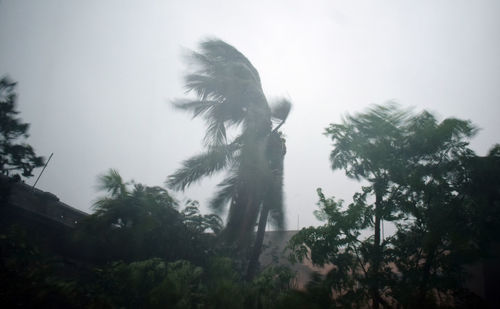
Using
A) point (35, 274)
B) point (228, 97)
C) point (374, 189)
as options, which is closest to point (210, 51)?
point (228, 97)

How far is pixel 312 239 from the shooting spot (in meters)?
4.64

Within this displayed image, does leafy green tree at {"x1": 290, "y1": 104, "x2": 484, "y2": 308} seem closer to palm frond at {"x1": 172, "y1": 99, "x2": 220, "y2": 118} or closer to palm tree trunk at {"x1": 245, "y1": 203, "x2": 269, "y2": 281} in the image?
palm tree trunk at {"x1": 245, "y1": 203, "x2": 269, "y2": 281}

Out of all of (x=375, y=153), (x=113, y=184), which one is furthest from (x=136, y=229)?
(x=375, y=153)

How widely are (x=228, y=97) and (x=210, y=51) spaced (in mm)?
1877

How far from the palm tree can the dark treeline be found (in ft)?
0.22

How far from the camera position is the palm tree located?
7.53 meters

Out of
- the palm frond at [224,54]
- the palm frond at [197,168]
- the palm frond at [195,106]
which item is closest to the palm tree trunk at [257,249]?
the palm frond at [197,168]

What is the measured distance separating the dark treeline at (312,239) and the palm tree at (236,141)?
0.07m

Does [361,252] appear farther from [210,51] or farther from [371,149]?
[210,51]

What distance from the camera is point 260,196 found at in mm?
7785

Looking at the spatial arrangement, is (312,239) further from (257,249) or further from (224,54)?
(224,54)

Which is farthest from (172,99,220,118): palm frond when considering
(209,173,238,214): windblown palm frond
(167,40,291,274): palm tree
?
(209,173,238,214): windblown palm frond

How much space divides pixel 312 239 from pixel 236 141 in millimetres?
4653

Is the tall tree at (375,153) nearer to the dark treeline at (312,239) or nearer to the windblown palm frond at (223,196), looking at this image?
the dark treeline at (312,239)
